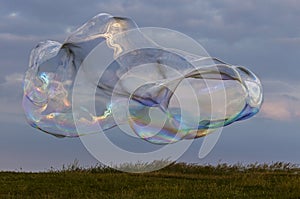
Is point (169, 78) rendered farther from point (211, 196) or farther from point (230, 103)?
point (211, 196)

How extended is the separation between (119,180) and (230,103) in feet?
22.8

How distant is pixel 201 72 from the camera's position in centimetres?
1151

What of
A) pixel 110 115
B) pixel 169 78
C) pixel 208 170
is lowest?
pixel 208 170

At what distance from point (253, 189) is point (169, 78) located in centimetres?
531

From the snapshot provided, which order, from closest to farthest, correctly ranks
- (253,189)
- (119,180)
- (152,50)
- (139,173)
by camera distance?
(152,50) < (253,189) < (119,180) < (139,173)

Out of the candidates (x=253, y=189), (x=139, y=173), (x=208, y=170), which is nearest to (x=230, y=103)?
(x=253, y=189)

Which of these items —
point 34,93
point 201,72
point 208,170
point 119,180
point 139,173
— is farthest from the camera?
point 208,170

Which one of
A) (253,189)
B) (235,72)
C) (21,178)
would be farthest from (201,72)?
(21,178)

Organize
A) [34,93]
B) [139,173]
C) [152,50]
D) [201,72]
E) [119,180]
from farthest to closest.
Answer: [139,173]
[119,180]
[34,93]
[152,50]
[201,72]

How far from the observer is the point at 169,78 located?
12.1 meters

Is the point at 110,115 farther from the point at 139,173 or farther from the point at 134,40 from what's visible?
the point at 139,173

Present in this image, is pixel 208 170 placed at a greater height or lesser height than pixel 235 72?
lesser

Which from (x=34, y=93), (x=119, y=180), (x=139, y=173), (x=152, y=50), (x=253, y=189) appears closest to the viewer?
(x=152, y=50)

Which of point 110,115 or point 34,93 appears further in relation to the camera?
point 34,93
